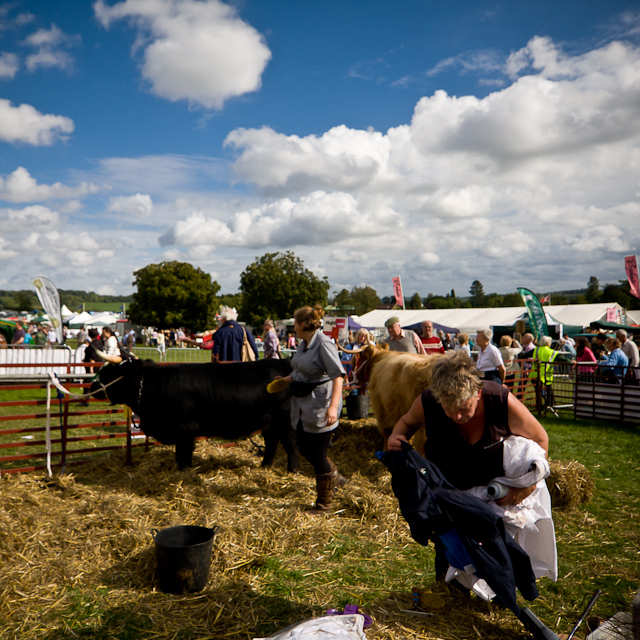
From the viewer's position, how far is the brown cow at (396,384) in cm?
573

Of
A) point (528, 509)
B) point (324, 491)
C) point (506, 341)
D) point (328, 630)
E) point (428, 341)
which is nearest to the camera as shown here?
point (328, 630)

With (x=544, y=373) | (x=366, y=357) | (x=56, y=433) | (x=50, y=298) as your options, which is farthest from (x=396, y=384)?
(x=50, y=298)

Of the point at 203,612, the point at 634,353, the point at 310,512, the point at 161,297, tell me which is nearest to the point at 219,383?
the point at 310,512

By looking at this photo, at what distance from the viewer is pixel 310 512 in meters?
4.68

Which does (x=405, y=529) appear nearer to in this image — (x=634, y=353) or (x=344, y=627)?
(x=344, y=627)

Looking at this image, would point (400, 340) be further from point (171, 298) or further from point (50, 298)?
point (171, 298)

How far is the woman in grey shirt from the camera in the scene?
453 centimetres

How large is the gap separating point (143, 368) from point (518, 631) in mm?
4574

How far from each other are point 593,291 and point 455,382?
99.5 metres

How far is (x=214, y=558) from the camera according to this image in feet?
12.2

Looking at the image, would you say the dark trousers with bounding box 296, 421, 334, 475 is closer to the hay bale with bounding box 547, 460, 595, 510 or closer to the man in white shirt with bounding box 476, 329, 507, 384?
the hay bale with bounding box 547, 460, 595, 510

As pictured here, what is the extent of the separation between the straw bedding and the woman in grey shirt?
0.58 metres

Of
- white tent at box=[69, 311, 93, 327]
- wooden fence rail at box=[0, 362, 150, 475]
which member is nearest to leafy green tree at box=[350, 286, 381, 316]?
white tent at box=[69, 311, 93, 327]

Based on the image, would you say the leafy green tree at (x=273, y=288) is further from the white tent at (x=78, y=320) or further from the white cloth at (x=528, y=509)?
the white cloth at (x=528, y=509)
